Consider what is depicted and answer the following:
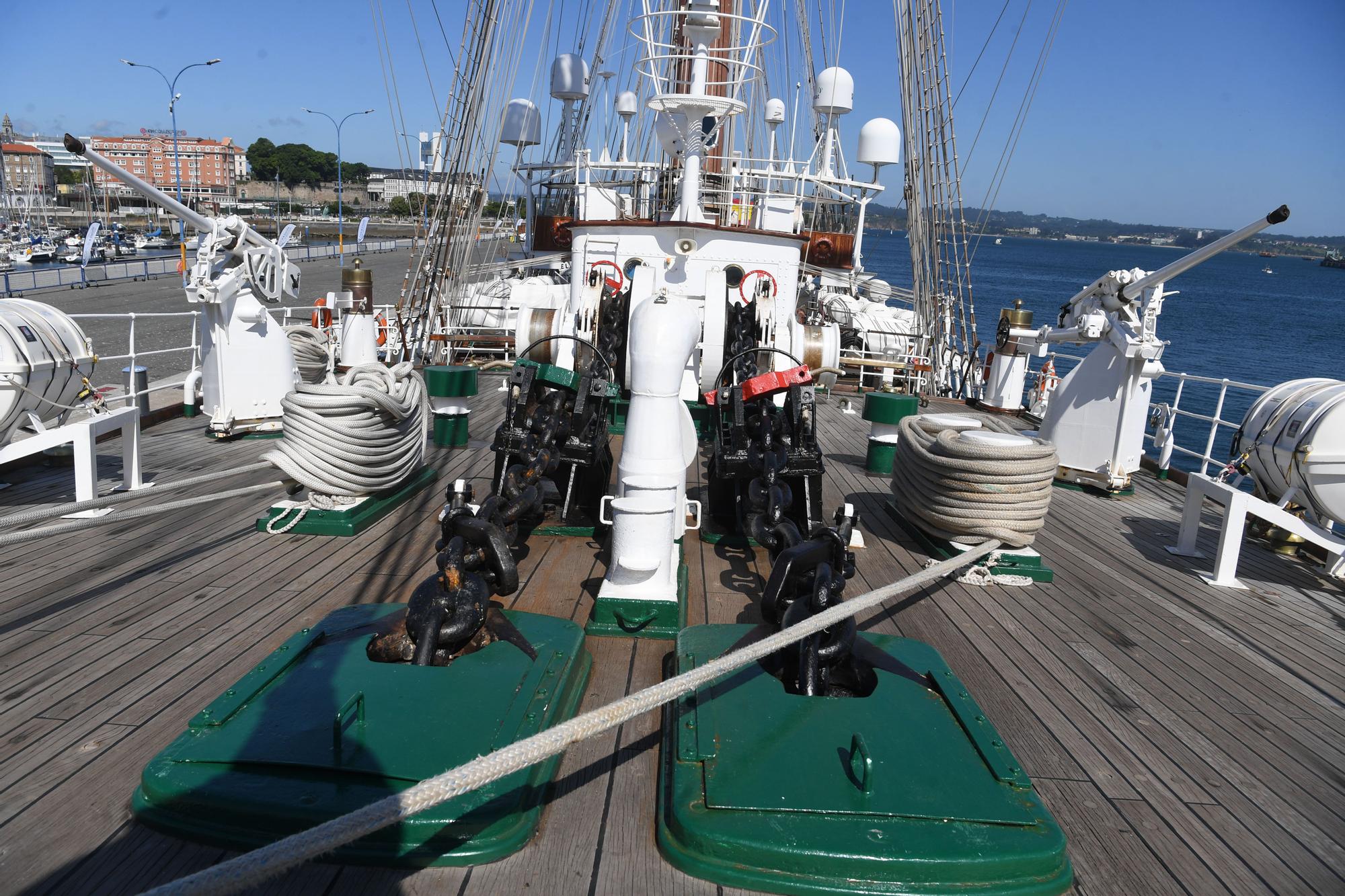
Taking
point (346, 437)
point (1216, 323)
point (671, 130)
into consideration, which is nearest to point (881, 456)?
point (346, 437)

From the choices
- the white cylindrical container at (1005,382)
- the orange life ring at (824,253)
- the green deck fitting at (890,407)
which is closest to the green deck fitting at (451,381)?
the green deck fitting at (890,407)

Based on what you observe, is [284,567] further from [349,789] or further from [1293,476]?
[1293,476]

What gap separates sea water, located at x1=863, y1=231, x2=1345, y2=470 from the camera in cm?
3077

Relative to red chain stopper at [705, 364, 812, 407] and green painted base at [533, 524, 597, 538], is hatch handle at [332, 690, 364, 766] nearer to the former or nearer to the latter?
green painted base at [533, 524, 597, 538]

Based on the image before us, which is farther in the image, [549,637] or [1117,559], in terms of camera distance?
[1117,559]

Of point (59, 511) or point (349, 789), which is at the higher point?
point (59, 511)

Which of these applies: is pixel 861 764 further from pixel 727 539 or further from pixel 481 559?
pixel 727 539

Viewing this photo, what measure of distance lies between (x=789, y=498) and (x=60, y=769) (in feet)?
10.0

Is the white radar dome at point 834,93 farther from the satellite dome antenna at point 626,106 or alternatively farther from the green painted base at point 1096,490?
the green painted base at point 1096,490

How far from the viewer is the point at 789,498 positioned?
4.38 metres

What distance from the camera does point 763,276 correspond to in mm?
8938

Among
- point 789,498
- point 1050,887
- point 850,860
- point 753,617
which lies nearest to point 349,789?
point 850,860

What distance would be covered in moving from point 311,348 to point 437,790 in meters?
9.84

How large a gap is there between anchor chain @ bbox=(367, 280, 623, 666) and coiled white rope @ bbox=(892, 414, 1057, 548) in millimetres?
1986
